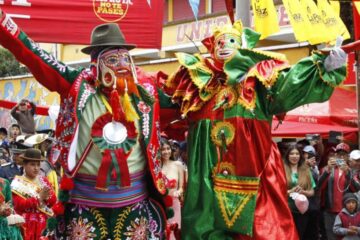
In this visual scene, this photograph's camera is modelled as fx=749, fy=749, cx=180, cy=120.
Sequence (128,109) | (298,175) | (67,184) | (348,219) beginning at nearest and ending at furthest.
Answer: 1. (67,184)
2. (128,109)
3. (348,219)
4. (298,175)

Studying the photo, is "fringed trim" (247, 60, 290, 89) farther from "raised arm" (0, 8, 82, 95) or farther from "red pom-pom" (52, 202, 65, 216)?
"red pom-pom" (52, 202, 65, 216)

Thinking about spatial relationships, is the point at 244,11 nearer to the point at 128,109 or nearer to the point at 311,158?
the point at 128,109

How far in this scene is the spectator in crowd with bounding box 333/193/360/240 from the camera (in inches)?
333

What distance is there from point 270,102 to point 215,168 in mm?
611

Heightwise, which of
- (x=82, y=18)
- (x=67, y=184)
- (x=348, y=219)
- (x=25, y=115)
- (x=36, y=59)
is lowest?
(x=348, y=219)

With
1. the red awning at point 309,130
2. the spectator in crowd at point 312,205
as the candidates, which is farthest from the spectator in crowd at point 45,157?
the red awning at point 309,130

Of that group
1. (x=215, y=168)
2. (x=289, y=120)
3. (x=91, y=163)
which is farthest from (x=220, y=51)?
(x=289, y=120)

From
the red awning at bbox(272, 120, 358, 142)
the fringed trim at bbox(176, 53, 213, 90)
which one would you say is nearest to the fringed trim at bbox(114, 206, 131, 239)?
the fringed trim at bbox(176, 53, 213, 90)

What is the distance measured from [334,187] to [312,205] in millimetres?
353

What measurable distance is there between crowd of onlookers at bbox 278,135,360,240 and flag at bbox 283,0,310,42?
4.32 feet

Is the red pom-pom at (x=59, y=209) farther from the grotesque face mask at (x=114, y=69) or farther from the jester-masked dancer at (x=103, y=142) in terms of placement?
the grotesque face mask at (x=114, y=69)

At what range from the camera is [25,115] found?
33.3 ft

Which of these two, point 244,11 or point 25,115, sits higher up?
point 244,11

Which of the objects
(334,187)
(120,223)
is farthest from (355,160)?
(120,223)
